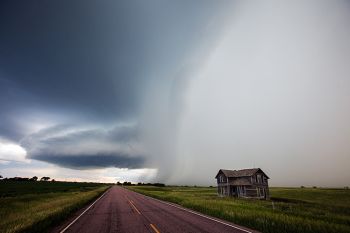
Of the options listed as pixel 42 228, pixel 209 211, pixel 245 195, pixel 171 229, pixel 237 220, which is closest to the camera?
pixel 171 229

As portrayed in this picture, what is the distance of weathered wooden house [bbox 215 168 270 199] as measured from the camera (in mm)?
48188

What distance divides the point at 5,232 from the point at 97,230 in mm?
3841

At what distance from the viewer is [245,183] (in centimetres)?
4919

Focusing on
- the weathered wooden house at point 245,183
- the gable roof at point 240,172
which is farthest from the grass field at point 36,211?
the gable roof at point 240,172

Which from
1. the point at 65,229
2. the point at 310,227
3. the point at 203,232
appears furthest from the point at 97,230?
the point at 310,227

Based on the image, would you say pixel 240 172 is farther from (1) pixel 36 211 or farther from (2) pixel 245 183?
(1) pixel 36 211

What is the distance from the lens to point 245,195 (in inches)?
1918

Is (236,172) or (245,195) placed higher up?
(236,172)

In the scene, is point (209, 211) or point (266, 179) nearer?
point (209, 211)

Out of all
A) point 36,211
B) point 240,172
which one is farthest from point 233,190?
point 36,211

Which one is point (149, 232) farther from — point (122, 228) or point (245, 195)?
point (245, 195)

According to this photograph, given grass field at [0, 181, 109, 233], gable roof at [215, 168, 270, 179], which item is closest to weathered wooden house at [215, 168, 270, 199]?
gable roof at [215, 168, 270, 179]

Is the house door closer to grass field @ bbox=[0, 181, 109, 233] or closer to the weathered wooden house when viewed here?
the weathered wooden house

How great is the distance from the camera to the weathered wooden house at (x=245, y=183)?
158ft
